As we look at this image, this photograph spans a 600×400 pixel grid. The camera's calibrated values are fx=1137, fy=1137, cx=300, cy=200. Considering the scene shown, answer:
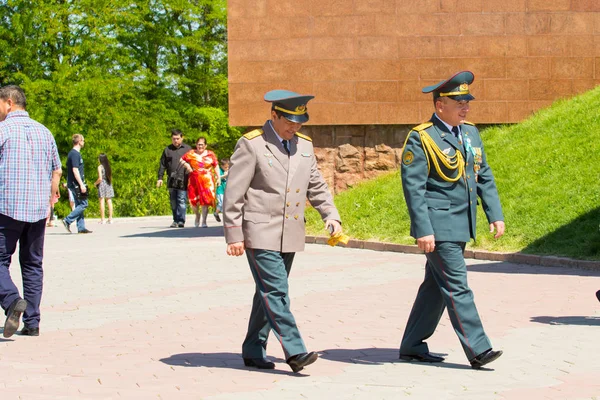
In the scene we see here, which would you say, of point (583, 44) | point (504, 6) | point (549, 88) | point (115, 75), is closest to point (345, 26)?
point (504, 6)

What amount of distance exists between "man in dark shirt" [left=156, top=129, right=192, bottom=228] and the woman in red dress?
0.66 feet

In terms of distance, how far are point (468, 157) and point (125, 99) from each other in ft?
122

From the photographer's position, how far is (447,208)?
271 inches

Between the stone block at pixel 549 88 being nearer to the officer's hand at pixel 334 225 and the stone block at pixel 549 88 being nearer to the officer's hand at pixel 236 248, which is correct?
the officer's hand at pixel 334 225

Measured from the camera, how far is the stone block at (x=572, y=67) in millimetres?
20953

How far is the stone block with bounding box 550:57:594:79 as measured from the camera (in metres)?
21.0

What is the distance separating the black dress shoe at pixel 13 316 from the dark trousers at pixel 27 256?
0.17m

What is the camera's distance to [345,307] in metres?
10.0

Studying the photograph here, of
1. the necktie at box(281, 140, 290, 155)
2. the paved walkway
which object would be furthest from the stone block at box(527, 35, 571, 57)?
the necktie at box(281, 140, 290, 155)

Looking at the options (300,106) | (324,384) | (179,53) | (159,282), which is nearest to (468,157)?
(300,106)

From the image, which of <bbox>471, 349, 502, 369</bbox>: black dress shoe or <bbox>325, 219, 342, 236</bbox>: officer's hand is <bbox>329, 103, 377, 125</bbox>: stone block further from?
<bbox>471, 349, 502, 369</bbox>: black dress shoe

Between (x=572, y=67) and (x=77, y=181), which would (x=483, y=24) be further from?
(x=77, y=181)

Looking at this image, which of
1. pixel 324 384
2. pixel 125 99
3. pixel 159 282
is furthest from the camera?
pixel 125 99

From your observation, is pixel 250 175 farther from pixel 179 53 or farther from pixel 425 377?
pixel 179 53
